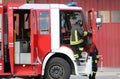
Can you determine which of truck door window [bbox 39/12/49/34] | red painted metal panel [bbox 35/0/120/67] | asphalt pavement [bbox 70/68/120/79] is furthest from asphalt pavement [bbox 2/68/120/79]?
truck door window [bbox 39/12/49/34]

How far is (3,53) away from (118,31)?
31.1 feet

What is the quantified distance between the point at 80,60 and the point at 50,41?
3.68 feet

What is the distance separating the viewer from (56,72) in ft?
44.0

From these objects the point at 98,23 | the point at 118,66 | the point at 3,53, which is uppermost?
the point at 98,23

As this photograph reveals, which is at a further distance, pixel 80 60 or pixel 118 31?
pixel 118 31

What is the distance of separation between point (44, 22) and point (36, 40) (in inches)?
23.3

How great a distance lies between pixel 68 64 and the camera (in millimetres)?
13523

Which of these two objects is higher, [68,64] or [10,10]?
[10,10]

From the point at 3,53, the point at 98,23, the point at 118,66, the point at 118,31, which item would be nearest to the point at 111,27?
the point at 118,31

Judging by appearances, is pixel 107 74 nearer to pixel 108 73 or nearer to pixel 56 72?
pixel 108 73

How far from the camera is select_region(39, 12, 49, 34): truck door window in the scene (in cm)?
1325

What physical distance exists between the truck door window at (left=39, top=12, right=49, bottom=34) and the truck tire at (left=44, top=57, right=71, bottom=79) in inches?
35.9

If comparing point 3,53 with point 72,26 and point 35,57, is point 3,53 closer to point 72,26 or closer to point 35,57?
point 35,57

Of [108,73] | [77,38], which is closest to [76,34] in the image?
[77,38]
